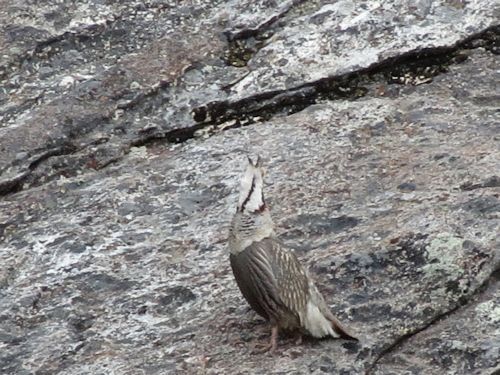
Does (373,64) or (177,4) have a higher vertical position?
(177,4)

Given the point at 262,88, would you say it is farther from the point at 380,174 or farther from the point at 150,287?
the point at 150,287

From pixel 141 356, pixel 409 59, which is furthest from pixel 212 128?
pixel 141 356

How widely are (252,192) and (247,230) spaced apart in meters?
0.20

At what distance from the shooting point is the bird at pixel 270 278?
5.89 meters

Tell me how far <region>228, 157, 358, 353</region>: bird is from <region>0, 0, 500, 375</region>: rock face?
0.12 metres

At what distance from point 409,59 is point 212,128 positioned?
4.82 feet

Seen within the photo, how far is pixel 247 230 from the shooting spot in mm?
5996

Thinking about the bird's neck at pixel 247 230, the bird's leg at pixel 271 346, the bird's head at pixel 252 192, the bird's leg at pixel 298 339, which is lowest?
the bird's leg at pixel 298 339

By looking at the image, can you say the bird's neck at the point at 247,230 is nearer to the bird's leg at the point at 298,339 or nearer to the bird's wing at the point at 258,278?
the bird's wing at the point at 258,278

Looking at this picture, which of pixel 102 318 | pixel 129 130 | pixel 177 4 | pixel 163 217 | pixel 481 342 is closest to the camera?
pixel 481 342

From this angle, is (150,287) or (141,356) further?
(150,287)

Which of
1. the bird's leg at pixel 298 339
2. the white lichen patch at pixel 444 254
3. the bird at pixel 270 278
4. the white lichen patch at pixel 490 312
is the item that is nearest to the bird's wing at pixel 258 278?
the bird at pixel 270 278

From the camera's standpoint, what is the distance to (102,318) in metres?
6.33

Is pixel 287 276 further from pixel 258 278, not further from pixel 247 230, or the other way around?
pixel 247 230
